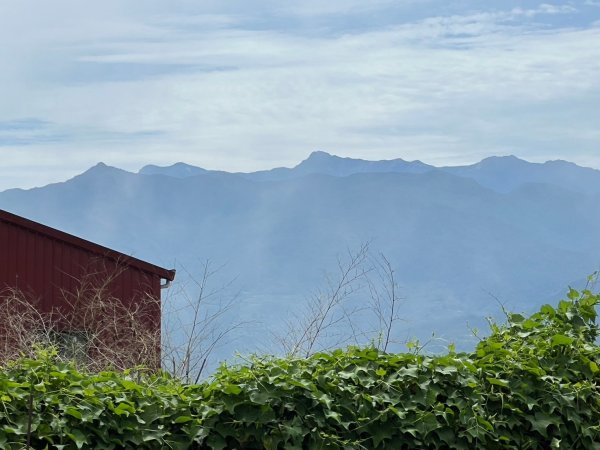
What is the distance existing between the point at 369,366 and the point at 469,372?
559 millimetres

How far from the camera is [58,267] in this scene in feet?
49.7

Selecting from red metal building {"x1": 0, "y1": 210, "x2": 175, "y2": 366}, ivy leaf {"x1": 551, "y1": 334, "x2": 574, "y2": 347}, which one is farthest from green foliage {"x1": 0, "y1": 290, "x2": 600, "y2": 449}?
red metal building {"x1": 0, "y1": 210, "x2": 175, "y2": 366}

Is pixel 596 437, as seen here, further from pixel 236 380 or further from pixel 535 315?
pixel 236 380

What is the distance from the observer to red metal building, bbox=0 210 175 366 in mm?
14703

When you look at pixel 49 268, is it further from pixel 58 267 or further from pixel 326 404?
pixel 326 404

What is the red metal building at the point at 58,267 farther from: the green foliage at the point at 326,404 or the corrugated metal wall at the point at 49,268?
the green foliage at the point at 326,404

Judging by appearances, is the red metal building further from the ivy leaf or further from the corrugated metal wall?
the ivy leaf

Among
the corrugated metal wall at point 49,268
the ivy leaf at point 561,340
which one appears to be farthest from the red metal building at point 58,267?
the ivy leaf at point 561,340

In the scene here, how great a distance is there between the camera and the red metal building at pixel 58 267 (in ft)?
48.2

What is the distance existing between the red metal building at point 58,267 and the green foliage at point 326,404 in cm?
964

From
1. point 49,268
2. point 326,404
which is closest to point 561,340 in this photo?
point 326,404

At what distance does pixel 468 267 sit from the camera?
199m

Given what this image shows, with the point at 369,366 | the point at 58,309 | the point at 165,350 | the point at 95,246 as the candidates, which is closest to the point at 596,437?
the point at 369,366

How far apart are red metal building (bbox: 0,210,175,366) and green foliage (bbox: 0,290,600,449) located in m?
9.64
